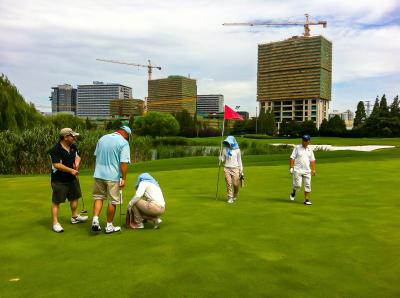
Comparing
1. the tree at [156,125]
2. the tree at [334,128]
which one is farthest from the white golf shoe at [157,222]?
the tree at [334,128]

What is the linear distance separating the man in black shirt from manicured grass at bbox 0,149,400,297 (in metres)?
0.63

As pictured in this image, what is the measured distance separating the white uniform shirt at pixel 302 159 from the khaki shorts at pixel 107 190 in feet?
20.3

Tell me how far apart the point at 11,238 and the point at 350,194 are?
10263 millimetres

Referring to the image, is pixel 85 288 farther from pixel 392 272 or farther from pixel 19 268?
pixel 392 272

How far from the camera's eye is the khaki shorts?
8078mm

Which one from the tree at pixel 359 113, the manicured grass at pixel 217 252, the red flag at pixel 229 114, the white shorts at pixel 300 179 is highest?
the tree at pixel 359 113

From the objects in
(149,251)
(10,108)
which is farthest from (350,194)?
(10,108)

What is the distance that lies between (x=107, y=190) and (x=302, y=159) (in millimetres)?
6476

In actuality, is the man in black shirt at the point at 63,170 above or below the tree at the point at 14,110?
below

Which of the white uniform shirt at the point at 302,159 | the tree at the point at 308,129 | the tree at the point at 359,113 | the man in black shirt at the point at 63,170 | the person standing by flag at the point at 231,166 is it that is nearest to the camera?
the man in black shirt at the point at 63,170

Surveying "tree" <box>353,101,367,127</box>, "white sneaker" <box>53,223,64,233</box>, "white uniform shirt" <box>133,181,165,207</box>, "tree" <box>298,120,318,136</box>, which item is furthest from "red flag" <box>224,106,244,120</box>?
"tree" <box>353,101,367,127</box>

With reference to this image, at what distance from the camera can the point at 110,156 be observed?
8023mm

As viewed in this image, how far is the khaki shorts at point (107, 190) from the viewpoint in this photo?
26.5 feet

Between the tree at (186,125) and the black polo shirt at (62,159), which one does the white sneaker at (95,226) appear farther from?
the tree at (186,125)
